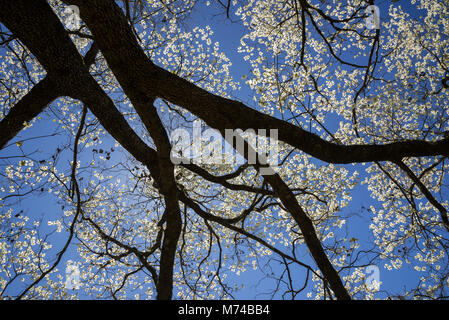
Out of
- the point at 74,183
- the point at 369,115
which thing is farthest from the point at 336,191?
the point at 74,183

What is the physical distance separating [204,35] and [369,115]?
5.49 m

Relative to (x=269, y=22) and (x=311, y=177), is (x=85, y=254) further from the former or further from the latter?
(x=269, y=22)

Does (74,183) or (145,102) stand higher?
(145,102)

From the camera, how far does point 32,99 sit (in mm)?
3645

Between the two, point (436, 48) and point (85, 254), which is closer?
point (85, 254)

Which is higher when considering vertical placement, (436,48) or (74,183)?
(436,48)

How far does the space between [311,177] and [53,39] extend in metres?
7.15

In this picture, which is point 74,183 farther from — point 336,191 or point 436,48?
point 436,48

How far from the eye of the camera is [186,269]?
18.1 ft

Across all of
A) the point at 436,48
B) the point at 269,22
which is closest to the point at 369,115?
the point at 436,48
